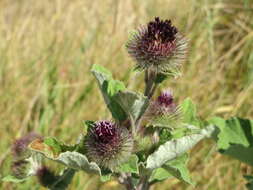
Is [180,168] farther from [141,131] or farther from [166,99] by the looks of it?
[166,99]

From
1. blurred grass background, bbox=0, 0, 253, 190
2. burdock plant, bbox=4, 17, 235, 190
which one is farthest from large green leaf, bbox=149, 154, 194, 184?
blurred grass background, bbox=0, 0, 253, 190

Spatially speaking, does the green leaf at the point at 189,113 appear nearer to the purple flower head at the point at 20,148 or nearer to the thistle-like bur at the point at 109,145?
the thistle-like bur at the point at 109,145

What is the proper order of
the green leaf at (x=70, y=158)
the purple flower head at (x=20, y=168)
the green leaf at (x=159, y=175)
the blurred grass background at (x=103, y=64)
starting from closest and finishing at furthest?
the green leaf at (x=70, y=158) < the green leaf at (x=159, y=175) < the purple flower head at (x=20, y=168) < the blurred grass background at (x=103, y=64)

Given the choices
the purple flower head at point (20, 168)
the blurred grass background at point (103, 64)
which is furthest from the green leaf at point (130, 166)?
the blurred grass background at point (103, 64)

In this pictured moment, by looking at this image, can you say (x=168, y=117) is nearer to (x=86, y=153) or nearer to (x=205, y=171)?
(x=86, y=153)

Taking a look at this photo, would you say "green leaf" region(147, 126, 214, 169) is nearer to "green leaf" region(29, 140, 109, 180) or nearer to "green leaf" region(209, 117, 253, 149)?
"green leaf" region(29, 140, 109, 180)

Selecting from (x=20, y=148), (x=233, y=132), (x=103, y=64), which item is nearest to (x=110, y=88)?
(x=233, y=132)
